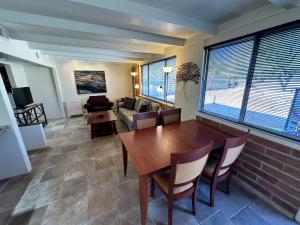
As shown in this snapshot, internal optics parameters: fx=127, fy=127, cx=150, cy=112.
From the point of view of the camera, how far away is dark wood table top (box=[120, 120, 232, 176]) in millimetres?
→ 1287

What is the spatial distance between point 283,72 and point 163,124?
1.77 meters

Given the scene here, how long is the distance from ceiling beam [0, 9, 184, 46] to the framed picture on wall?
4239 millimetres

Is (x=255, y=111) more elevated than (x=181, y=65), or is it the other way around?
(x=181, y=65)

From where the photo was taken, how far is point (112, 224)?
4.63 feet

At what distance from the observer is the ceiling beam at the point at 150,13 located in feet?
4.43

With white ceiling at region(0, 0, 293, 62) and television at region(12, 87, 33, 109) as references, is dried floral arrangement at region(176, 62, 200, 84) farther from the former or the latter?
television at region(12, 87, 33, 109)

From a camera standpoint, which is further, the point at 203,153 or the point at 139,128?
the point at 139,128

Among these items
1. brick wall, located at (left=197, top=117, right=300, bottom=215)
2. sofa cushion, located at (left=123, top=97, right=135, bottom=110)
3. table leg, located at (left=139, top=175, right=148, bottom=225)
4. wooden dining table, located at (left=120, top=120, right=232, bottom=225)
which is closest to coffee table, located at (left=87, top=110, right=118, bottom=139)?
sofa cushion, located at (left=123, top=97, right=135, bottom=110)

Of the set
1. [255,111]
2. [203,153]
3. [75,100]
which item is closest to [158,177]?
[203,153]

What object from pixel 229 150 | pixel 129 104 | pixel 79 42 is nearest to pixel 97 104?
pixel 129 104

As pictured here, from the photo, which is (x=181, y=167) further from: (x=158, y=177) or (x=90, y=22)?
(x=90, y=22)

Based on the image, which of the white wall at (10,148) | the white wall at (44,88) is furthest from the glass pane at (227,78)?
the white wall at (44,88)

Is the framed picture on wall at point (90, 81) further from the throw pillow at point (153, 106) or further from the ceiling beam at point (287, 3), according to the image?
the ceiling beam at point (287, 3)

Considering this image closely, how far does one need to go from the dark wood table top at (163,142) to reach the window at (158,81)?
1755mm
